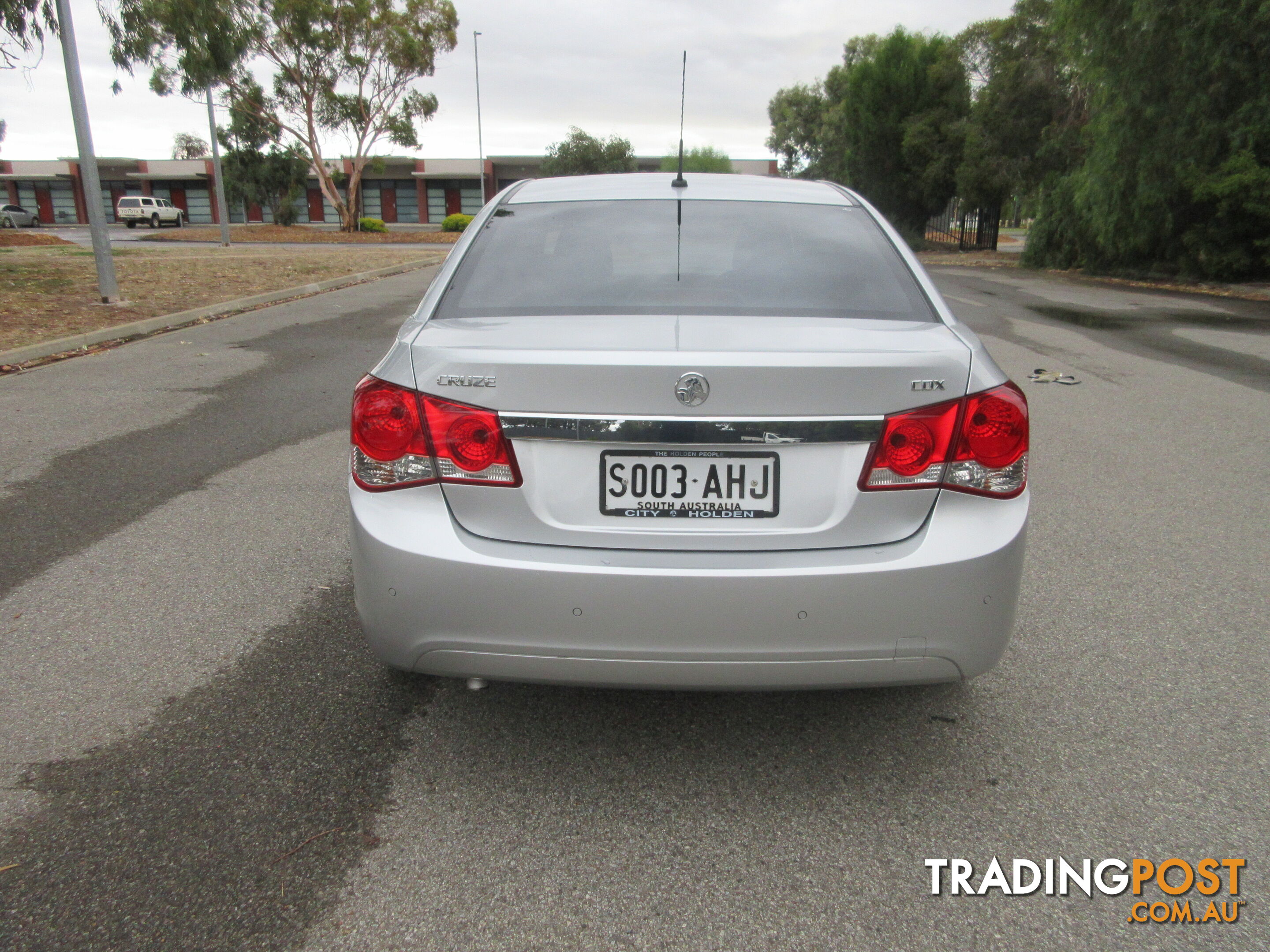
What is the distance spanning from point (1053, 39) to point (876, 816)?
33.6m

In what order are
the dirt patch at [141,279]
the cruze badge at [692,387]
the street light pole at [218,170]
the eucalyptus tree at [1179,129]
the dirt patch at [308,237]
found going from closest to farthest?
the cruze badge at [692,387], the dirt patch at [141,279], the eucalyptus tree at [1179,129], the street light pole at [218,170], the dirt patch at [308,237]

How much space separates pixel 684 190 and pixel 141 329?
10338 mm

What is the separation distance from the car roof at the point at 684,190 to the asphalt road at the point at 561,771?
1.71 m

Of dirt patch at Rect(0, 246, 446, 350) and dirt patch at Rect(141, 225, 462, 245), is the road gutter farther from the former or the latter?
dirt patch at Rect(141, 225, 462, 245)

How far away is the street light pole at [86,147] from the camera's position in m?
12.0

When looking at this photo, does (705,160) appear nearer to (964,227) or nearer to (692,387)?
(964,227)

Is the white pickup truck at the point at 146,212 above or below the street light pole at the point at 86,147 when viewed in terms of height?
below

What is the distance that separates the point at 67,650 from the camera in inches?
134

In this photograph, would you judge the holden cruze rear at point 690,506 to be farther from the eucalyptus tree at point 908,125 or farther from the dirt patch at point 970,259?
the eucalyptus tree at point 908,125

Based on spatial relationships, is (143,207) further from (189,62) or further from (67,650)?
(67,650)

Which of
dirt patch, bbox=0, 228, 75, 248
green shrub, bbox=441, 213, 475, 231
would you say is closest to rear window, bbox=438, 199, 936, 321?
dirt patch, bbox=0, 228, 75, 248

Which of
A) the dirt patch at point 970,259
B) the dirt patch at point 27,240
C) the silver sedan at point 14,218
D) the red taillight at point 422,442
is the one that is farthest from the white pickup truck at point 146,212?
the red taillight at point 422,442

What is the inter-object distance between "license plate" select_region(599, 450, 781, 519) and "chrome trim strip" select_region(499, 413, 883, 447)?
0.13 feet

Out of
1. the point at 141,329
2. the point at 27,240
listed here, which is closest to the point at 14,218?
the point at 27,240
